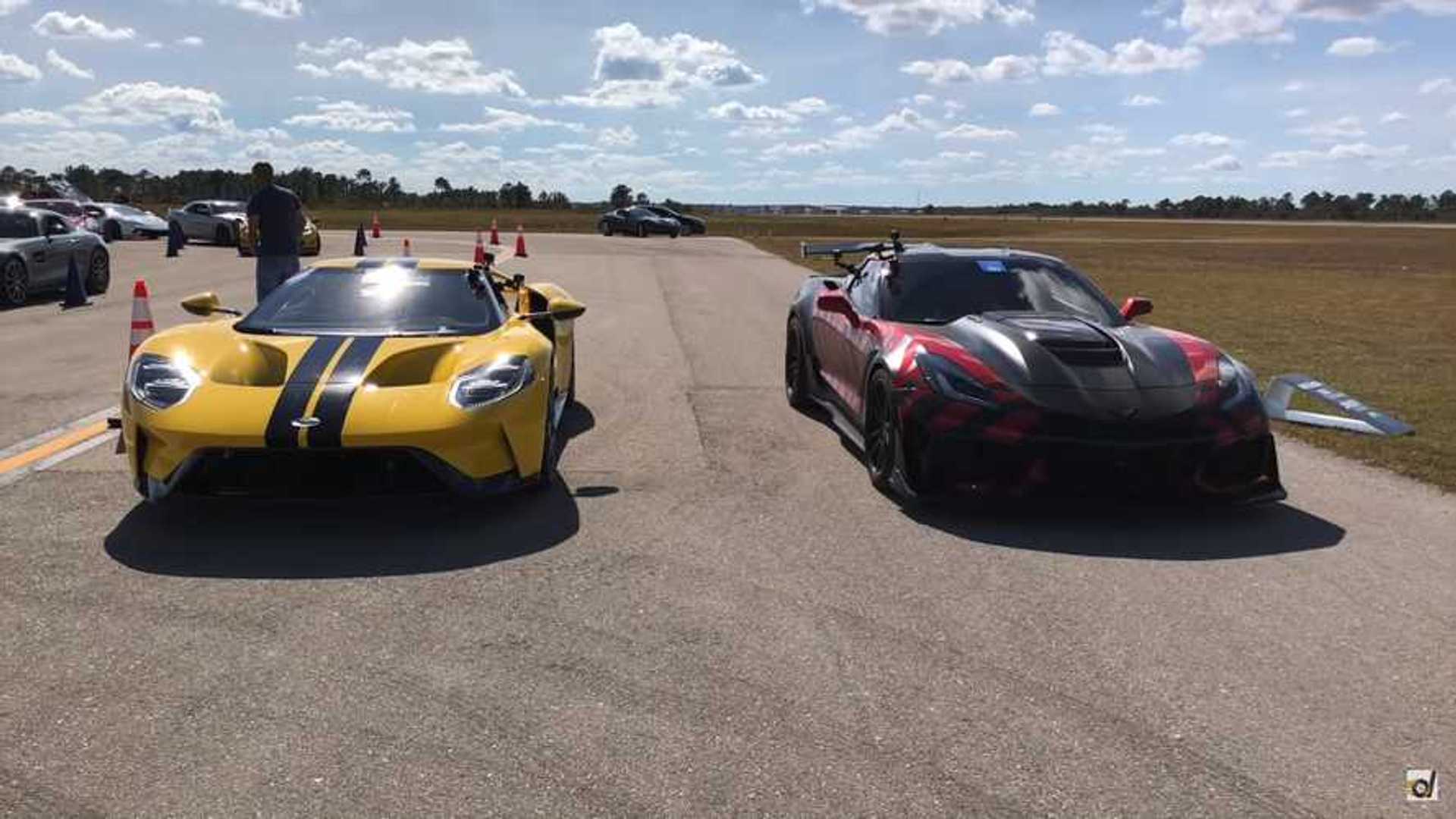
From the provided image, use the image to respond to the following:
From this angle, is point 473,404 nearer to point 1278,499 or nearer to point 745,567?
point 745,567

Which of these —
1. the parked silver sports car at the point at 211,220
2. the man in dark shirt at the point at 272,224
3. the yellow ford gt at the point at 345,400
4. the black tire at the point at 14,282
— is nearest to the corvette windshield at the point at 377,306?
the yellow ford gt at the point at 345,400

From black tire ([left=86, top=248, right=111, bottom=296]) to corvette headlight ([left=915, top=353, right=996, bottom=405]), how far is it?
1560 cm

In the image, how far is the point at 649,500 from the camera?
597 centimetres

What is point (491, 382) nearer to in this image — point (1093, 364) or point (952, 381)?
point (952, 381)

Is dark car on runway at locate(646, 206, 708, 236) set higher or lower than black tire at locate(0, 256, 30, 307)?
higher

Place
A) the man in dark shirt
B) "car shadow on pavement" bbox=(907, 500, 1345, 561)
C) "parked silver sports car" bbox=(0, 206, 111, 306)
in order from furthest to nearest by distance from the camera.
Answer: "parked silver sports car" bbox=(0, 206, 111, 306), the man in dark shirt, "car shadow on pavement" bbox=(907, 500, 1345, 561)

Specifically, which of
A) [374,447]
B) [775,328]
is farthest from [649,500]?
[775,328]

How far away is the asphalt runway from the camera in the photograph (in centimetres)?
307

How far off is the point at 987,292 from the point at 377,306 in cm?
358

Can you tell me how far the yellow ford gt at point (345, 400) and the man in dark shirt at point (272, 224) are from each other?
4557 mm

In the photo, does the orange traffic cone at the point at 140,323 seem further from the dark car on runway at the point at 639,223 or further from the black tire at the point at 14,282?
the dark car on runway at the point at 639,223

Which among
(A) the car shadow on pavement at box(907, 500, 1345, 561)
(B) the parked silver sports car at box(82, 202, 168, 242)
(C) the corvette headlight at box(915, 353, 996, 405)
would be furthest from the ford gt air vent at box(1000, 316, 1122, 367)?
(B) the parked silver sports car at box(82, 202, 168, 242)

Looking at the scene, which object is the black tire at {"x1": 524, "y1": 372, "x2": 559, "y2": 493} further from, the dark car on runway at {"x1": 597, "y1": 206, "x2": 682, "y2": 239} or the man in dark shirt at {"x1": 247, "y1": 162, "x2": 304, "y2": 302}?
the dark car on runway at {"x1": 597, "y1": 206, "x2": 682, "y2": 239}

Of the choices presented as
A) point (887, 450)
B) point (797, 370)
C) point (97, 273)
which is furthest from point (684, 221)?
point (887, 450)
